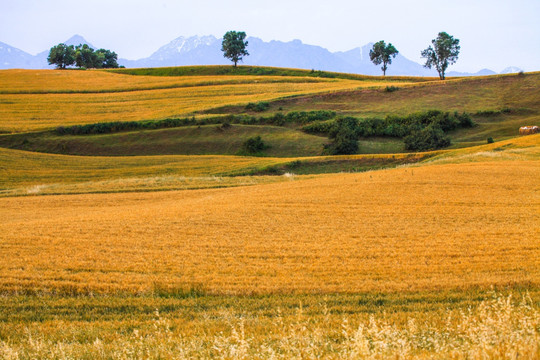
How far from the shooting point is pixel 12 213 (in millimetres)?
22266

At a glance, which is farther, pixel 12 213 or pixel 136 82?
pixel 136 82

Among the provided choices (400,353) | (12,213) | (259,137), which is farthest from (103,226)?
(259,137)

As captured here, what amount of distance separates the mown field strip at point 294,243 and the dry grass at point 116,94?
42212 mm

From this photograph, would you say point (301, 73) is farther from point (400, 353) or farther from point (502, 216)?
point (400, 353)

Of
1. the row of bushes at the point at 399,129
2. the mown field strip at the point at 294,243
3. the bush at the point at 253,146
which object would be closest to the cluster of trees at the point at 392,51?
the row of bushes at the point at 399,129

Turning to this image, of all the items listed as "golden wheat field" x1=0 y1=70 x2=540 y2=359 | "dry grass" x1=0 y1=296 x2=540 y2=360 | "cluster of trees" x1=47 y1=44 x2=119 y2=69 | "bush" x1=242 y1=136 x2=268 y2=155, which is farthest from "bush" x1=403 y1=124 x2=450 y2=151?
"cluster of trees" x1=47 y1=44 x2=119 y2=69

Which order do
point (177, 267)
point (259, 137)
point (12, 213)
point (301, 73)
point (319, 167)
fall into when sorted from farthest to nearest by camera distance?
point (301, 73)
point (259, 137)
point (319, 167)
point (12, 213)
point (177, 267)

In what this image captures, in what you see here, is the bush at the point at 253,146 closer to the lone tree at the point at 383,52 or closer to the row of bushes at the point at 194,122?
the row of bushes at the point at 194,122

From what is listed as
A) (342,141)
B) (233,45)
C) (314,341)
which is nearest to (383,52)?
(233,45)

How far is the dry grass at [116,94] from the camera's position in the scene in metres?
62.7

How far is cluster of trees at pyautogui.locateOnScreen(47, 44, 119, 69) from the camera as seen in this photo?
398 ft

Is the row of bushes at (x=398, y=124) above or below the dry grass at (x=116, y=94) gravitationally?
below

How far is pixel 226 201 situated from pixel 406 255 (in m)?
11.7

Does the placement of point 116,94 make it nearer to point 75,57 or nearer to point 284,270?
point 75,57
